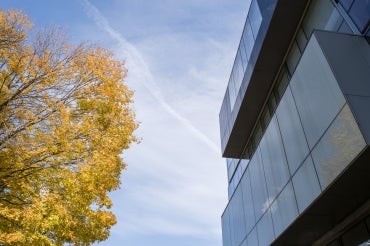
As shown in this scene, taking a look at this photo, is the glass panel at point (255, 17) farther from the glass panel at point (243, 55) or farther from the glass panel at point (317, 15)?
the glass panel at point (317, 15)

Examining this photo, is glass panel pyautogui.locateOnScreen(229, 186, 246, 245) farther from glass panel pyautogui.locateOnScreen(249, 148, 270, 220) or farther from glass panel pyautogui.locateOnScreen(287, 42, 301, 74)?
glass panel pyautogui.locateOnScreen(287, 42, 301, 74)

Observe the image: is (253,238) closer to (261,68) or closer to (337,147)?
(261,68)

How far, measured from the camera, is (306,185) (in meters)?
9.89

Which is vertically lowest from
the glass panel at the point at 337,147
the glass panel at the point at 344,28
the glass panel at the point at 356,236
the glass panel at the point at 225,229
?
the glass panel at the point at 356,236

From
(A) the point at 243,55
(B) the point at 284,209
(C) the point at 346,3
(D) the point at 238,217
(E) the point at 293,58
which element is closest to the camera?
(C) the point at 346,3

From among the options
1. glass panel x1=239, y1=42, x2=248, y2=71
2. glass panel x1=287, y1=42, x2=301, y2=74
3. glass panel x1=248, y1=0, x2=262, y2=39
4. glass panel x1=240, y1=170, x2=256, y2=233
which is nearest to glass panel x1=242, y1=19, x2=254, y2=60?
glass panel x1=239, y1=42, x2=248, y2=71

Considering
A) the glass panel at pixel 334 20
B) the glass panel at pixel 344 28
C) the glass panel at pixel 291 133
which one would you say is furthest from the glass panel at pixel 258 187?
the glass panel at pixel 344 28

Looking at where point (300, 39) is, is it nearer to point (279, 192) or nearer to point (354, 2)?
point (354, 2)

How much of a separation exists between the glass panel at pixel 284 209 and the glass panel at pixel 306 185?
466mm

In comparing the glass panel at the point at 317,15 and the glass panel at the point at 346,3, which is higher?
the glass panel at the point at 317,15

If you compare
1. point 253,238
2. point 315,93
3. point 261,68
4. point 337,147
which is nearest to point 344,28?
point 315,93

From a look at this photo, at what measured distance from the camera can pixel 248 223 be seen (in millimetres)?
16172

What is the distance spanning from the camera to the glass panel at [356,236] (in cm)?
947

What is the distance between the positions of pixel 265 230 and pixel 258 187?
6.22 ft
